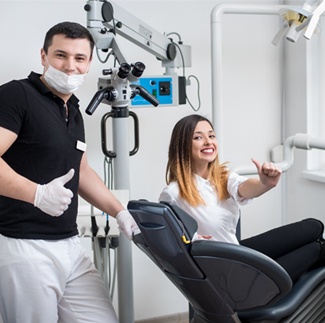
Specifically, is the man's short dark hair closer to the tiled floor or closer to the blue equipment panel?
the blue equipment panel

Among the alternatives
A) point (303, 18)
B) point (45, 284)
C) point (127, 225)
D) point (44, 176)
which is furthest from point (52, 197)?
point (303, 18)

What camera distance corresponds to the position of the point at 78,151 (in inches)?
77.7

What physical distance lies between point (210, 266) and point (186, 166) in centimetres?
67

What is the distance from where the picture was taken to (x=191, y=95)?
3.33m

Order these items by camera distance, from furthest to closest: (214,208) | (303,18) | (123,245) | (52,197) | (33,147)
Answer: (303,18) < (123,245) < (214,208) < (33,147) < (52,197)

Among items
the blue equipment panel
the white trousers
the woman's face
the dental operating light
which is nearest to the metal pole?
the blue equipment panel

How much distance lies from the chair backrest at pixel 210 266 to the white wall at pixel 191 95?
1428 millimetres

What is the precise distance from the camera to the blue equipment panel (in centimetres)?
280

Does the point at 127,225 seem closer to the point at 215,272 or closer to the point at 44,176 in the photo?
the point at 44,176

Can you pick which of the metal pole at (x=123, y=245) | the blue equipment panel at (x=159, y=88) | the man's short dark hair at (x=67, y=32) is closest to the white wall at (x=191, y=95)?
the blue equipment panel at (x=159, y=88)

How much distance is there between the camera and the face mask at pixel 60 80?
188cm

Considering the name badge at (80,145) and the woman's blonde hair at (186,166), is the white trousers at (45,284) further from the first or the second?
the woman's blonde hair at (186,166)

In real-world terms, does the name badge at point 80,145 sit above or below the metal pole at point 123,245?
above

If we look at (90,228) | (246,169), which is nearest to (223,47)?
(246,169)
